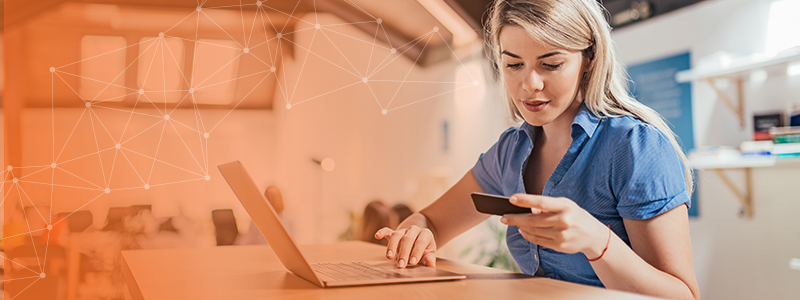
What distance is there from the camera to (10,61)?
1.72m

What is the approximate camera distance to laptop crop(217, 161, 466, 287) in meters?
0.76

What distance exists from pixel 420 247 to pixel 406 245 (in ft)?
0.09

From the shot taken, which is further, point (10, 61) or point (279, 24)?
point (279, 24)

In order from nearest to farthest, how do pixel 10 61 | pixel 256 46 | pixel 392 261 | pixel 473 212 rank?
pixel 392 261 < pixel 473 212 < pixel 10 61 < pixel 256 46

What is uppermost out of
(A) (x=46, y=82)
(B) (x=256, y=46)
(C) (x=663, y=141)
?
(B) (x=256, y=46)

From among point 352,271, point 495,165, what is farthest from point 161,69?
point 352,271

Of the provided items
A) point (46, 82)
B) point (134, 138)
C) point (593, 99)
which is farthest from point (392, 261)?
point (46, 82)

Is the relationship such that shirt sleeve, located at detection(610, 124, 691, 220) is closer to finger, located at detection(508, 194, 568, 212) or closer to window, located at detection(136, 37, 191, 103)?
finger, located at detection(508, 194, 568, 212)

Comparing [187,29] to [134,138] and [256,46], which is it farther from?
[134,138]

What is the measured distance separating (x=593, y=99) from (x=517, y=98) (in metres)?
0.16

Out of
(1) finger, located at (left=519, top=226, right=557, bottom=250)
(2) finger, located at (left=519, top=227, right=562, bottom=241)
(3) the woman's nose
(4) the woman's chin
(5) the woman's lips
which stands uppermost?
(3) the woman's nose

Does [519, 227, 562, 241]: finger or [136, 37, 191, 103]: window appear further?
[136, 37, 191, 103]: window
